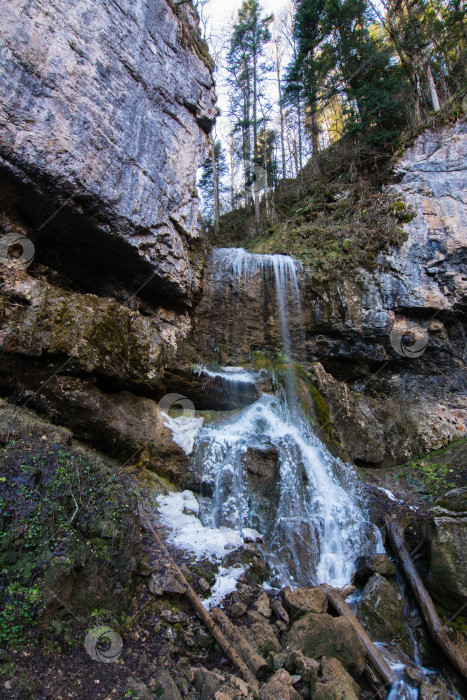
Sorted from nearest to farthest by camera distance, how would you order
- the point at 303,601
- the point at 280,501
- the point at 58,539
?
the point at 58,539 → the point at 303,601 → the point at 280,501

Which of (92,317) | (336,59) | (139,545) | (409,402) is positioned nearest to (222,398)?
(92,317)

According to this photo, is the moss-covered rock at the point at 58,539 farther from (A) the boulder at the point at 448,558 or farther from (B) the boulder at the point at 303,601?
(A) the boulder at the point at 448,558

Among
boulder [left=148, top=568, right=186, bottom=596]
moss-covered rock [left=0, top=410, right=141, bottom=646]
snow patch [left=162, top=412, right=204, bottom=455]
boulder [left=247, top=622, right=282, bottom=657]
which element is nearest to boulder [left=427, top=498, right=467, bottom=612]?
boulder [left=247, top=622, right=282, bottom=657]

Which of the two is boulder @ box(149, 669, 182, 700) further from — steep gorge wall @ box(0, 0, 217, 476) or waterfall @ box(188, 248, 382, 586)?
steep gorge wall @ box(0, 0, 217, 476)

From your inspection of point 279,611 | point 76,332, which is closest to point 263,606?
point 279,611

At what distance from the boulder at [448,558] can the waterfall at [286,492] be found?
3.35ft

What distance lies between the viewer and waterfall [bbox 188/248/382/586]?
5609 mm

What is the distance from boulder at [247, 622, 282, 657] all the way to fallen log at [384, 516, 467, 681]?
229cm

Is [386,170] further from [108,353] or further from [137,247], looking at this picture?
[108,353]


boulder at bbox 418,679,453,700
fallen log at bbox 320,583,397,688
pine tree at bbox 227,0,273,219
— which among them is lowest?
boulder at bbox 418,679,453,700

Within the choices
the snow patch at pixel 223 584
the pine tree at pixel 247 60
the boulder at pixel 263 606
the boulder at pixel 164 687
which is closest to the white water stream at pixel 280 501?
the snow patch at pixel 223 584

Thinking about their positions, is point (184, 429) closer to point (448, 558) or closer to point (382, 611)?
point (382, 611)

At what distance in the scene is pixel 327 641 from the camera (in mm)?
3949

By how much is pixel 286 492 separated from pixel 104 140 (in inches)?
301
